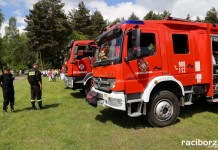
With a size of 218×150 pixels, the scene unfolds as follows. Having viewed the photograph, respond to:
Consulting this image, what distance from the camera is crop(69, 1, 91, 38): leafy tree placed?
5728 centimetres

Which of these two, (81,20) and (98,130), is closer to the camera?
(98,130)

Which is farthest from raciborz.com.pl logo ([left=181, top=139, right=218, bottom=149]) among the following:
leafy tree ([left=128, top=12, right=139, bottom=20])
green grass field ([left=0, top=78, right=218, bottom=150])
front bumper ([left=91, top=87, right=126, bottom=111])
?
leafy tree ([left=128, top=12, right=139, bottom=20])

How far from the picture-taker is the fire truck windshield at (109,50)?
665 cm

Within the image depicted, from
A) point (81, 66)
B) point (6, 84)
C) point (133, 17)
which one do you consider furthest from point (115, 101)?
point (133, 17)

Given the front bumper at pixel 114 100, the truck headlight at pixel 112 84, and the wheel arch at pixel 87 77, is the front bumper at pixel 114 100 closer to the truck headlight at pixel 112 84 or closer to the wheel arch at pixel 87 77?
the truck headlight at pixel 112 84

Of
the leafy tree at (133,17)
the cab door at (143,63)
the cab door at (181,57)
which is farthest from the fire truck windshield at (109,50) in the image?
the leafy tree at (133,17)

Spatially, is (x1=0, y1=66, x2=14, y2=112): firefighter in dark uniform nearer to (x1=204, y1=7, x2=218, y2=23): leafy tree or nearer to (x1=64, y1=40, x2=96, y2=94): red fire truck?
(x1=64, y1=40, x2=96, y2=94): red fire truck

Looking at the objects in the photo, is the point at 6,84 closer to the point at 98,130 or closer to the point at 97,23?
the point at 98,130

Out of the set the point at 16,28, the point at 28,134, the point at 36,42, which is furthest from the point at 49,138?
the point at 16,28

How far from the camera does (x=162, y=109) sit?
22.7 feet

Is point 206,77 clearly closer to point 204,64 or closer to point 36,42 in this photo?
point 204,64

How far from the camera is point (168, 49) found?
708 cm

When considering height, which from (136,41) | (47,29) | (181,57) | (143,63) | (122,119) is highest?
(47,29)

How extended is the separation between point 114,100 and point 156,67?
1.43 meters
